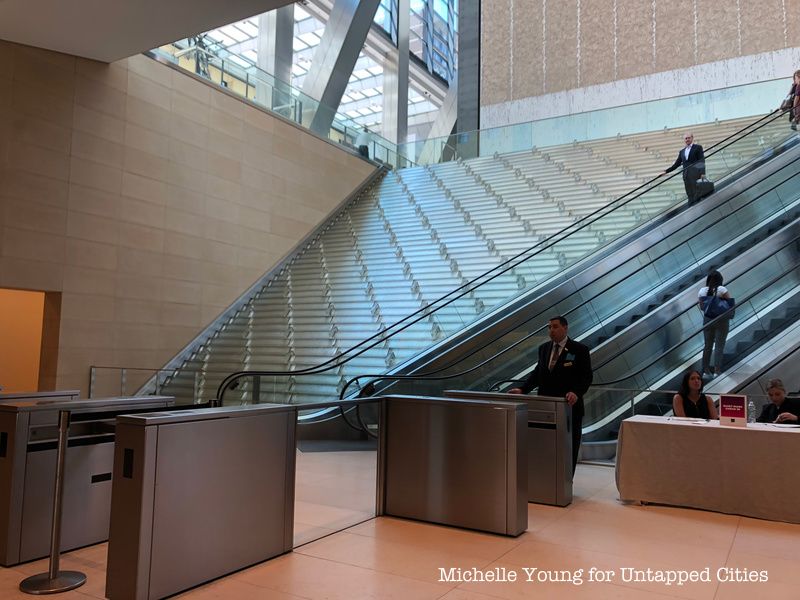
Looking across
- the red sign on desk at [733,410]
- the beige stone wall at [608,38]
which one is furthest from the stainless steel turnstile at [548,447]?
the beige stone wall at [608,38]

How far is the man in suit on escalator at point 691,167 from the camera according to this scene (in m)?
11.9

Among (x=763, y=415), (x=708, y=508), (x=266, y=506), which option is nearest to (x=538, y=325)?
(x=763, y=415)

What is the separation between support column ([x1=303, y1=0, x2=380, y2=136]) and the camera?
20547 mm

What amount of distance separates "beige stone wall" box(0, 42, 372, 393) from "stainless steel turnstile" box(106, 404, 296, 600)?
25.3ft

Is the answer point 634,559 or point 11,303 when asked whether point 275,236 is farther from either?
point 634,559

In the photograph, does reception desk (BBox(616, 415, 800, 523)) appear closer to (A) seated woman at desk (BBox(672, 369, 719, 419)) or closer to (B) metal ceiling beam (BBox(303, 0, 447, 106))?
(A) seated woman at desk (BBox(672, 369, 719, 419))

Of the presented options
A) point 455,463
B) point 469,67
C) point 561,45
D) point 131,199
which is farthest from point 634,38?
point 455,463

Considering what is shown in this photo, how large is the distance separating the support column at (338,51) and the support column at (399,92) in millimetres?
6778

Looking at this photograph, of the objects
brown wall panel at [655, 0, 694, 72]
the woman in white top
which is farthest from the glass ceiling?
the woman in white top

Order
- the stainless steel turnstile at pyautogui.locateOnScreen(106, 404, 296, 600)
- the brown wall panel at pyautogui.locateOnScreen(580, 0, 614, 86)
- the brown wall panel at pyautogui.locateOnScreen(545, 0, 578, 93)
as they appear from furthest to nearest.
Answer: the brown wall panel at pyautogui.locateOnScreen(545, 0, 578, 93) < the brown wall panel at pyautogui.locateOnScreen(580, 0, 614, 86) < the stainless steel turnstile at pyautogui.locateOnScreen(106, 404, 296, 600)

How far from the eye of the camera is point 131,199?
1161 centimetres

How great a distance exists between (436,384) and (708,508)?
3881mm

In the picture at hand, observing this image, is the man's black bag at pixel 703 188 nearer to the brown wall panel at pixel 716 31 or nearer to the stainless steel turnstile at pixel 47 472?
the stainless steel turnstile at pixel 47 472

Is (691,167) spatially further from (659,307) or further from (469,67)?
(469,67)
